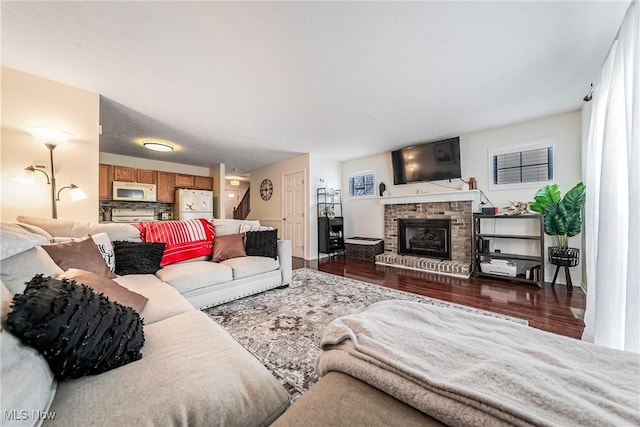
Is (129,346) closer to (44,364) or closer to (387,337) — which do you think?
(44,364)

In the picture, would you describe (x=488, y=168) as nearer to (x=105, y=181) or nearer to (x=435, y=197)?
(x=435, y=197)

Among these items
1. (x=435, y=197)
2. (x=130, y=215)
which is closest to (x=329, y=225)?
(x=435, y=197)

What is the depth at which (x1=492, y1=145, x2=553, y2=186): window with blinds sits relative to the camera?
3271mm

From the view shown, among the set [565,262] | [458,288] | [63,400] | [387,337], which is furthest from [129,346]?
[565,262]

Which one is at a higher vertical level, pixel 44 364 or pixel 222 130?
pixel 222 130

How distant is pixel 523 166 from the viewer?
11.3ft

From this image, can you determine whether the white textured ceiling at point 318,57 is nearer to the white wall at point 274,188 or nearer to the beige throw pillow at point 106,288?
the beige throw pillow at point 106,288

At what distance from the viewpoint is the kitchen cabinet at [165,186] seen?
202 inches

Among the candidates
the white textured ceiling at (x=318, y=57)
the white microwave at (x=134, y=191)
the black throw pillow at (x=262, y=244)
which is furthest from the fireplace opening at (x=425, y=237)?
the white microwave at (x=134, y=191)

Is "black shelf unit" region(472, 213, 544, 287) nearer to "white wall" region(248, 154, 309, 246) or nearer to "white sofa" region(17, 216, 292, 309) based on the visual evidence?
"white sofa" region(17, 216, 292, 309)

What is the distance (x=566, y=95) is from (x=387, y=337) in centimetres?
377

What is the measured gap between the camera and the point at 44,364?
63 cm

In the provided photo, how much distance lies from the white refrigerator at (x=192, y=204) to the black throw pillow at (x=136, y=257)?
3.32m

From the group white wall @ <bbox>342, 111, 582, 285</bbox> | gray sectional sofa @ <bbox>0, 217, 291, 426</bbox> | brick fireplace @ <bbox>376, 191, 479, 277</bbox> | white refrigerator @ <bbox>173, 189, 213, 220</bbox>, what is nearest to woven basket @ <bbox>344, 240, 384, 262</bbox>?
brick fireplace @ <bbox>376, 191, 479, 277</bbox>
